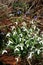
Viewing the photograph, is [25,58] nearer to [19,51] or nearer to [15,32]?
[19,51]

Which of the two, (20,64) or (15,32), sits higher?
(15,32)

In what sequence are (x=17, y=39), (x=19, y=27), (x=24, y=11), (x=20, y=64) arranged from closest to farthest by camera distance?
(x=20, y=64) → (x=17, y=39) → (x=19, y=27) → (x=24, y=11)

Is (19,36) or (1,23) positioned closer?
(19,36)

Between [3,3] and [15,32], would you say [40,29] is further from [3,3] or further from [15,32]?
[3,3]

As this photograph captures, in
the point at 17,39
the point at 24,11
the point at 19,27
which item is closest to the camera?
the point at 17,39

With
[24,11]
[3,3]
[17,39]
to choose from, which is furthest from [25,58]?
[3,3]

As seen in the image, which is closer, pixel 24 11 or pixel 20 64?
pixel 20 64

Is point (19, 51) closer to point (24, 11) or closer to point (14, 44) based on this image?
point (14, 44)

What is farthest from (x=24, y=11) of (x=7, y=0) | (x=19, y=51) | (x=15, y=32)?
(x=19, y=51)

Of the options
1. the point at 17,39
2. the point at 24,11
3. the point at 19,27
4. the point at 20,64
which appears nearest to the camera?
the point at 20,64
